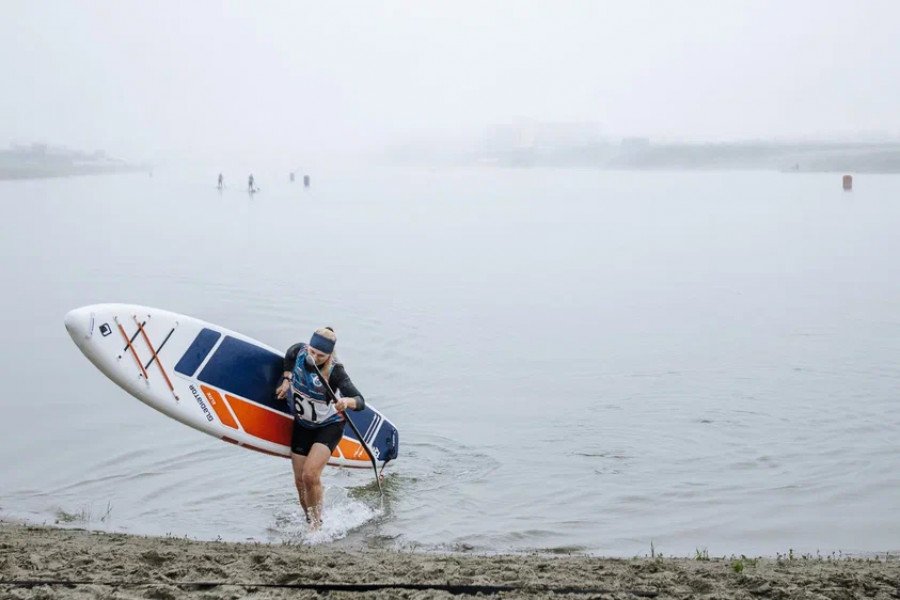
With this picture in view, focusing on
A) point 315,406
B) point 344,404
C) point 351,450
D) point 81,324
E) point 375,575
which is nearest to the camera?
point 375,575

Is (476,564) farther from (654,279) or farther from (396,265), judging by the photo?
(396,265)

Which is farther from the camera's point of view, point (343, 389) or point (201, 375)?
point (201, 375)

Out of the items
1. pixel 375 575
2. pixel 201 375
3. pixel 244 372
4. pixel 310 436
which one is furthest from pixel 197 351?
pixel 375 575

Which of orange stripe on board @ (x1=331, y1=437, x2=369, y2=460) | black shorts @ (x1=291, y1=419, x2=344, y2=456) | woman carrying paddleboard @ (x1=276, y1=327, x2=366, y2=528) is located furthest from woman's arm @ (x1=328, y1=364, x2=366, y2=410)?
orange stripe on board @ (x1=331, y1=437, x2=369, y2=460)

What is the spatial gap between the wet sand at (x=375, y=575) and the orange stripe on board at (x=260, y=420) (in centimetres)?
217

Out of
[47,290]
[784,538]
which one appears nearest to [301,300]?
[47,290]

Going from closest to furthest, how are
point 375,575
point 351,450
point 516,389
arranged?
point 375,575
point 351,450
point 516,389

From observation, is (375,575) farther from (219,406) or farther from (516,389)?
(516,389)

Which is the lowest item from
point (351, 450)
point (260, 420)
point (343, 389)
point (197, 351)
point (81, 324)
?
point (351, 450)

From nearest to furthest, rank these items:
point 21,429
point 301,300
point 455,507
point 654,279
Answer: point 455,507 < point 21,429 < point 301,300 < point 654,279

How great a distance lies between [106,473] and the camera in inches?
419

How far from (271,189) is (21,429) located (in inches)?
2430

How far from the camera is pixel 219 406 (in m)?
9.48

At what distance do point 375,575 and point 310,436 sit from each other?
8.52 ft
